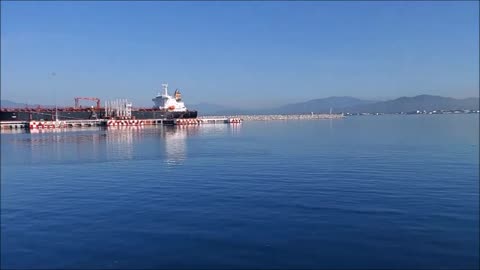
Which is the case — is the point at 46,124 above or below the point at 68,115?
below

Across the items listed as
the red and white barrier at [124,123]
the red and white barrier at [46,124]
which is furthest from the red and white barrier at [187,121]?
the red and white barrier at [46,124]

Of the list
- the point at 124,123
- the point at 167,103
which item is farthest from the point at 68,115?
the point at 167,103

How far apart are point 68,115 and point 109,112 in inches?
384

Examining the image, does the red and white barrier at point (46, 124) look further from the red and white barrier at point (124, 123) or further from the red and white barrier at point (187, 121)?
the red and white barrier at point (187, 121)

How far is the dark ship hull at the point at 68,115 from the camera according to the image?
268 feet

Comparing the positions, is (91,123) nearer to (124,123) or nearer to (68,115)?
(68,115)

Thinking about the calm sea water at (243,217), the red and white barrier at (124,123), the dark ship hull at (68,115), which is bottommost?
the calm sea water at (243,217)

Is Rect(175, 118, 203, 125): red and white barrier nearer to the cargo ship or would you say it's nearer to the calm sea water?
the cargo ship

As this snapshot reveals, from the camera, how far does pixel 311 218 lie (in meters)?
11.6

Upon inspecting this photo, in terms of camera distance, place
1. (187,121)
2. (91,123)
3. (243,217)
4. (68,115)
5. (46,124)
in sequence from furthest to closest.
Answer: (187,121) → (91,123) → (68,115) → (46,124) → (243,217)

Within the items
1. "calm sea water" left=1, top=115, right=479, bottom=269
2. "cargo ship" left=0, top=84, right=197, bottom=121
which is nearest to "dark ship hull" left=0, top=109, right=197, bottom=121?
"cargo ship" left=0, top=84, right=197, bottom=121

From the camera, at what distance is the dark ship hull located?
8159cm

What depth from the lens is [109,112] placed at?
3839 inches

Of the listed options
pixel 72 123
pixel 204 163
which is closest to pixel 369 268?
pixel 204 163
